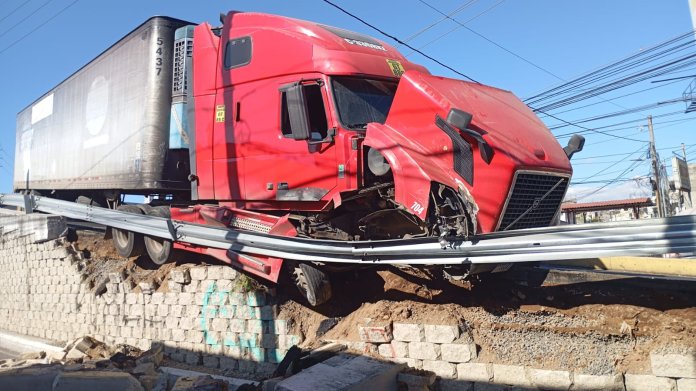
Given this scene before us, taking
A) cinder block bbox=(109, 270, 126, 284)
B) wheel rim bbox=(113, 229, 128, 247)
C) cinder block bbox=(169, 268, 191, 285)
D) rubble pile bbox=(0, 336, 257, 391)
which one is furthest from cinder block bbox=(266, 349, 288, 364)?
cinder block bbox=(109, 270, 126, 284)

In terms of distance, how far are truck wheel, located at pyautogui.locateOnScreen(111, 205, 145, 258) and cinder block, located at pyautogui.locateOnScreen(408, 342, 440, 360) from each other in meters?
6.31

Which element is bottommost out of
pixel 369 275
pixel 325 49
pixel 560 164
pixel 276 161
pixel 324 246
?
pixel 369 275

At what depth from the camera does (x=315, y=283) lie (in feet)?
21.7

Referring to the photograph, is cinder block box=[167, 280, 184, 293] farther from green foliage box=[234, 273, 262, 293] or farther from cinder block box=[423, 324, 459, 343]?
cinder block box=[423, 324, 459, 343]

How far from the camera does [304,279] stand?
6.77 metres

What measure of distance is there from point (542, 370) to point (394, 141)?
289 cm

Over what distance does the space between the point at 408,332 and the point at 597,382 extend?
2.10 m

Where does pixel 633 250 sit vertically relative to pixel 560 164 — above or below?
below

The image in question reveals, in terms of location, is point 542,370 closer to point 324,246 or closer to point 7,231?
point 324,246

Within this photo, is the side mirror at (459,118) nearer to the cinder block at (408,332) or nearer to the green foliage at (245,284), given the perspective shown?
the cinder block at (408,332)

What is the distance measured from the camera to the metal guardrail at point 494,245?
3.99 meters

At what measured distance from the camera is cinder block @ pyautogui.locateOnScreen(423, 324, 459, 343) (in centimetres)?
571

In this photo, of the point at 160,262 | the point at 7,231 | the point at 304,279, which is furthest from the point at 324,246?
the point at 7,231

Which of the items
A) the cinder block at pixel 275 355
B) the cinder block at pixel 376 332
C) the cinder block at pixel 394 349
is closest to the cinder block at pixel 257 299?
the cinder block at pixel 275 355
